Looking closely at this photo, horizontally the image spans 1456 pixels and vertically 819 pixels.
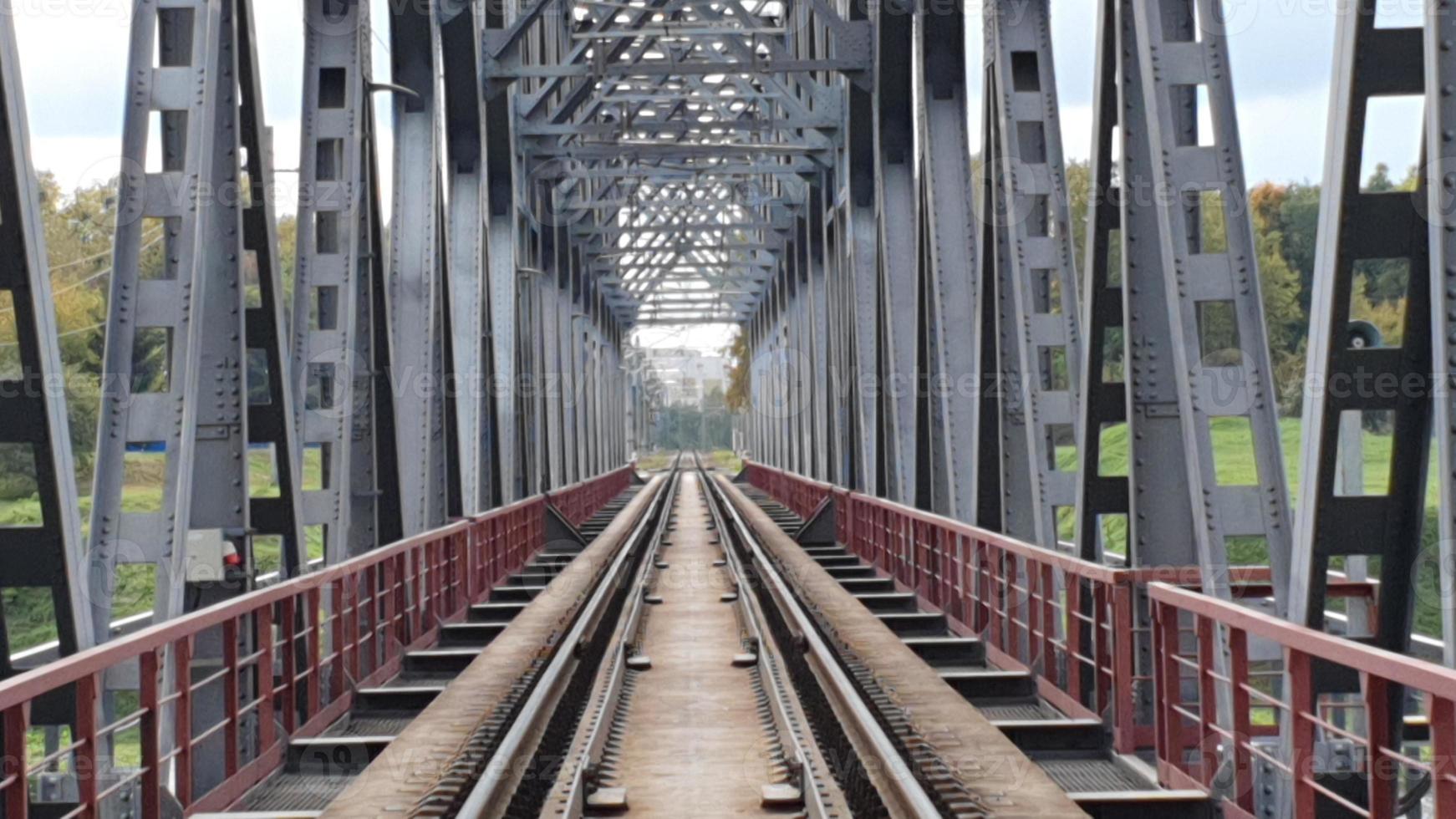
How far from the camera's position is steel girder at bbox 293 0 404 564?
11242 mm

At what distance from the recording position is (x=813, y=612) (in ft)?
40.7

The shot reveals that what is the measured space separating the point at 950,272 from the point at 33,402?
9.70 m

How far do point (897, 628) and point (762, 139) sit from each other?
26.8 meters

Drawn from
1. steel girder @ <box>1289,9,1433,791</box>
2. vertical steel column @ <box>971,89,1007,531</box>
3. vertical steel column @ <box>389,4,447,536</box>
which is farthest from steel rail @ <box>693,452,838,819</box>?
vertical steel column @ <box>389,4,447,536</box>

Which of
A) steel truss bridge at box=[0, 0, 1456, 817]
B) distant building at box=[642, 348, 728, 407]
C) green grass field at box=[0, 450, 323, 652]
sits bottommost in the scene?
green grass field at box=[0, 450, 323, 652]

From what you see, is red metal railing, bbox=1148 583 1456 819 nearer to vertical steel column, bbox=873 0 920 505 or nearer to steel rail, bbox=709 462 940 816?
steel rail, bbox=709 462 940 816

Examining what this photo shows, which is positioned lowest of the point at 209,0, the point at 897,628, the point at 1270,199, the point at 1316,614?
the point at 897,628

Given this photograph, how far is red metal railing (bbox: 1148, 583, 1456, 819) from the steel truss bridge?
0.02 m

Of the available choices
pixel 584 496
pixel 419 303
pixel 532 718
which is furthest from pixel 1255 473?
pixel 532 718

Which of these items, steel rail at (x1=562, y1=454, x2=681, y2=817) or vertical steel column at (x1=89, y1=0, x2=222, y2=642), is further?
vertical steel column at (x1=89, y1=0, x2=222, y2=642)

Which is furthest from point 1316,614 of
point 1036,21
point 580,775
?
point 1036,21

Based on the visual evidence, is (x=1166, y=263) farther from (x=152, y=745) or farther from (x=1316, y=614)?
→ (x=152, y=745)

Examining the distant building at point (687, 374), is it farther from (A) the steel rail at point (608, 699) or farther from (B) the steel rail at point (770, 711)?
(B) the steel rail at point (770, 711)

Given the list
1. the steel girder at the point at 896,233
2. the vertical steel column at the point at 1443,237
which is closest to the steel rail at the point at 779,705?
Answer: the vertical steel column at the point at 1443,237
